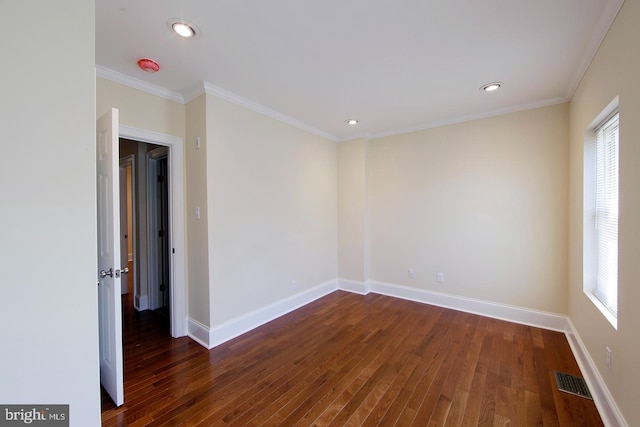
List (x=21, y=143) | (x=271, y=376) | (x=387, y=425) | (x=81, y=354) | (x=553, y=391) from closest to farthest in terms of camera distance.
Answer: (x=21, y=143) < (x=81, y=354) < (x=387, y=425) < (x=553, y=391) < (x=271, y=376)

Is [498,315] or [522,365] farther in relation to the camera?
[498,315]

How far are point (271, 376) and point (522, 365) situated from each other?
2.18 metres

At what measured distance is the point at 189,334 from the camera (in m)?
2.82

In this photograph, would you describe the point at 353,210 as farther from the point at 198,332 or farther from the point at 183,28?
the point at 183,28

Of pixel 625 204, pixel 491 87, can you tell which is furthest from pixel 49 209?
pixel 491 87

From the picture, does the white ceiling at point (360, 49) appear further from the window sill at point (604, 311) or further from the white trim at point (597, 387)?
the white trim at point (597, 387)

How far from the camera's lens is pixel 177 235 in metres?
2.75

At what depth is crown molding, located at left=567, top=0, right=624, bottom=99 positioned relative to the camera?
1543 millimetres

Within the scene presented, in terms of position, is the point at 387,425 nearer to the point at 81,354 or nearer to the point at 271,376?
the point at 271,376

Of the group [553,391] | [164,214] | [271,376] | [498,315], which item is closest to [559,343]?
[498,315]

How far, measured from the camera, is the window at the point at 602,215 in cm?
191

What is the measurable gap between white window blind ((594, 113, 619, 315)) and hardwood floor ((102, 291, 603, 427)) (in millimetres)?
761

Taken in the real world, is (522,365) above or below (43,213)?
below

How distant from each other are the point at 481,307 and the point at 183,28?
417cm
